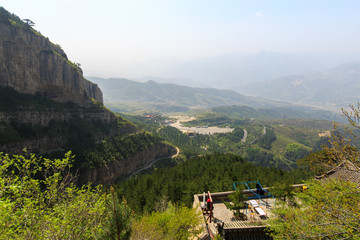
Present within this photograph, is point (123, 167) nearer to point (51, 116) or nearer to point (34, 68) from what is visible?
point (51, 116)

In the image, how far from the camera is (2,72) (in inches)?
2623

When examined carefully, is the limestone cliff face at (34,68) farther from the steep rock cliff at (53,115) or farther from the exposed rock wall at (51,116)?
the exposed rock wall at (51,116)

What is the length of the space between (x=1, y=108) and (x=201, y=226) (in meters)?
75.3

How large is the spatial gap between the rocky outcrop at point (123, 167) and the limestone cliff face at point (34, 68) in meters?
40.2

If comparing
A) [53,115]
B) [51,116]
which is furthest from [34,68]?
[51,116]

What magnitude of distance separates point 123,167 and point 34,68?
56043 mm

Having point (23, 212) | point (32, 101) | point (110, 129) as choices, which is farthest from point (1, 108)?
point (23, 212)

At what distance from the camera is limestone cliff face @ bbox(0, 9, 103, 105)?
69000 millimetres

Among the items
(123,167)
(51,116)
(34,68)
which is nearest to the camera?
(51,116)

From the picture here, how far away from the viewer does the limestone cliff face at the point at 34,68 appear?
69000 mm

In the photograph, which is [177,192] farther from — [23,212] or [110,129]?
[110,129]

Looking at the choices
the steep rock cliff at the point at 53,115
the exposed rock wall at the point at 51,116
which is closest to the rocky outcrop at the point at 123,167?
the steep rock cliff at the point at 53,115

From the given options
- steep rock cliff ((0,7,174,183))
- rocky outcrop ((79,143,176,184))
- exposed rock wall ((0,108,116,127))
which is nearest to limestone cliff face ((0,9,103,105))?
steep rock cliff ((0,7,174,183))

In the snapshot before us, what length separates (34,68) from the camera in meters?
76.0
